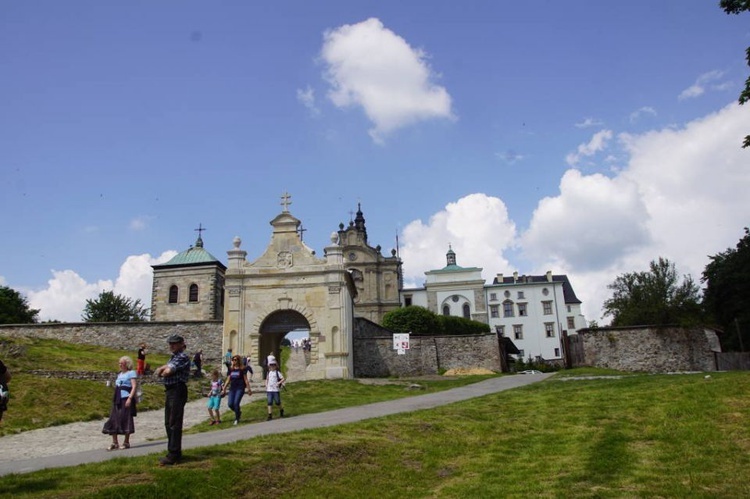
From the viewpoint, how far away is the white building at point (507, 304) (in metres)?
81.1

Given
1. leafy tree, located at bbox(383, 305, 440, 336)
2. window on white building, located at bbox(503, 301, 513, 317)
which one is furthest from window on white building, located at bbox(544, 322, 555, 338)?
leafy tree, located at bbox(383, 305, 440, 336)

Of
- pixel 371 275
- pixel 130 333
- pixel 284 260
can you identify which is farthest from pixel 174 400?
pixel 371 275

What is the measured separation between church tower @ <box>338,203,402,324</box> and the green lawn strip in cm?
6119

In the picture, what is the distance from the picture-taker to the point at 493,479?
9.44 meters

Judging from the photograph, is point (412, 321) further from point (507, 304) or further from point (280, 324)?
point (507, 304)

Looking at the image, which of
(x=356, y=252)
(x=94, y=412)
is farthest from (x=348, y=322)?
(x=356, y=252)

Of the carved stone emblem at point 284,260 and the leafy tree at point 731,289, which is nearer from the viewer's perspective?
the carved stone emblem at point 284,260

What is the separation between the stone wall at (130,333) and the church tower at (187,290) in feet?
47.0

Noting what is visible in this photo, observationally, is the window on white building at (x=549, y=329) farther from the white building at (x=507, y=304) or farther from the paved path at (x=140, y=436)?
the paved path at (x=140, y=436)

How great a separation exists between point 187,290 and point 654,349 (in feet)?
128

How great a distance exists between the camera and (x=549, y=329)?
8181 centimetres

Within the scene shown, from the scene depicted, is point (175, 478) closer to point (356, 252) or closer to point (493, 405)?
point (493, 405)

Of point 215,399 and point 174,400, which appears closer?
point 174,400

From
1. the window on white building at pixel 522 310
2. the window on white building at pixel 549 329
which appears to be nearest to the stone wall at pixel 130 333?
the window on white building at pixel 522 310
